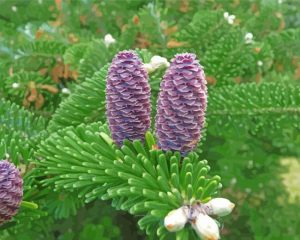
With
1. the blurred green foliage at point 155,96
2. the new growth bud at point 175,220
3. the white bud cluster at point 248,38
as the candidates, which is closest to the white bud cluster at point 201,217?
the new growth bud at point 175,220

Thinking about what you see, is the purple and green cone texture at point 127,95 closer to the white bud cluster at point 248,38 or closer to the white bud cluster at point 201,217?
the white bud cluster at point 201,217

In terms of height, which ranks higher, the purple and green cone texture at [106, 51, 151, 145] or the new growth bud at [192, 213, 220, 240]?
the purple and green cone texture at [106, 51, 151, 145]

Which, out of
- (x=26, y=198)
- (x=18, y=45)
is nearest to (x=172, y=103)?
(x=26, y=198)

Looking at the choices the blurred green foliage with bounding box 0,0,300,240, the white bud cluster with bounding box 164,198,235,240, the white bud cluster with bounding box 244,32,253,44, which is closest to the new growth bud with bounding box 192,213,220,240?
the white bud cluster with bounding box 164,198,235,240

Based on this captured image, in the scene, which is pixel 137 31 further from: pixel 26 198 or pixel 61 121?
pixel 26 198

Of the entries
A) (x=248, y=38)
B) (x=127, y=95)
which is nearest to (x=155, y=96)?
(x=248, y=38)

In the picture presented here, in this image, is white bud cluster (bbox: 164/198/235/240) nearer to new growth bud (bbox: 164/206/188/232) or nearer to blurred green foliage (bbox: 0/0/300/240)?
new growth bud (bbox: 164/206/188/232)
